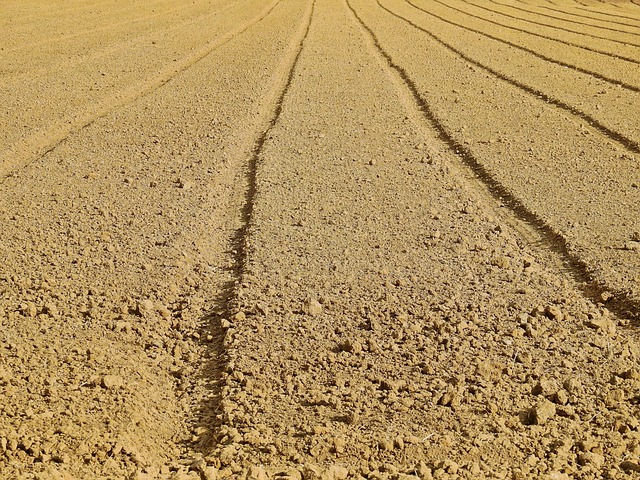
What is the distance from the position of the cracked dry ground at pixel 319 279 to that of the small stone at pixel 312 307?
0.01 metres

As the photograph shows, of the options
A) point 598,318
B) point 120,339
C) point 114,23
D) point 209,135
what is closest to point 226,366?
point 120,339

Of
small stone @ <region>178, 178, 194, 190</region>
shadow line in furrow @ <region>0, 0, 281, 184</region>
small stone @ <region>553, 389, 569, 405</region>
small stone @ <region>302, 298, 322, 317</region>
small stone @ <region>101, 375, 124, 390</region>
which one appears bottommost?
small stone @ <region>553, 389, 569, 405</region>

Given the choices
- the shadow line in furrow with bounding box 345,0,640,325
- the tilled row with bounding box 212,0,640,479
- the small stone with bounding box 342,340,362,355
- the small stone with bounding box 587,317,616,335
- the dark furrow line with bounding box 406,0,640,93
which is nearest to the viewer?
the tilled row with bounding box 212,0,640,479

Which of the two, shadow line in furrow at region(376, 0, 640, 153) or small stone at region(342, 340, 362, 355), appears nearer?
small stone at region(342, 340, 362, 355)

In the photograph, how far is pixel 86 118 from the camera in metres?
9.17

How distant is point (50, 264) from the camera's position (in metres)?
5.22

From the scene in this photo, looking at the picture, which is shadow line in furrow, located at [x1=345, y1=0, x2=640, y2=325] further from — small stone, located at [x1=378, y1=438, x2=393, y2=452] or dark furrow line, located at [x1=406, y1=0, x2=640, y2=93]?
dark furrow line, located at [x1=406, y1=0, x2=640, y2=93]

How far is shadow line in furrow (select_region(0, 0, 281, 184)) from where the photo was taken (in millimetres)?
7695

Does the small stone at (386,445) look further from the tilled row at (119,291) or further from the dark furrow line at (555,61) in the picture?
the dark furrow line at (555,61)

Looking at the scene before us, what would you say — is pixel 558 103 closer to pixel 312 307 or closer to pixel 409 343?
pixel 312 307

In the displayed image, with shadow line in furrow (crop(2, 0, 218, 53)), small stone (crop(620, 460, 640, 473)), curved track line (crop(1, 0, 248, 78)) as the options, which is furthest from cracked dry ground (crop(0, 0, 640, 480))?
shadow line in furrow (crop(2, 0, 218, 53))

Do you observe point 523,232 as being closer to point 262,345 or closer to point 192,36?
point 262,345

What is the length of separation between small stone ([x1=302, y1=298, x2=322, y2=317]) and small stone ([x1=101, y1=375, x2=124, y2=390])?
1238 millimetres

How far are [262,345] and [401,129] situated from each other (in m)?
4.76
